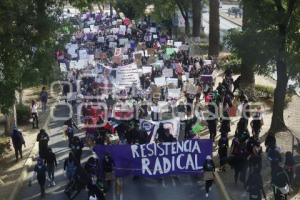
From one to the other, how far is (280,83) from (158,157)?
693 centimetres

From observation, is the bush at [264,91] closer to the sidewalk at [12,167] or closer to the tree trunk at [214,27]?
the tree trunk at [214,27]

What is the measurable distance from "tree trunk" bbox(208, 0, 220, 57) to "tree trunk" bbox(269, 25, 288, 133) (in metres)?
16.8

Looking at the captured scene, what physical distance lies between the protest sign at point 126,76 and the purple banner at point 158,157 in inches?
384

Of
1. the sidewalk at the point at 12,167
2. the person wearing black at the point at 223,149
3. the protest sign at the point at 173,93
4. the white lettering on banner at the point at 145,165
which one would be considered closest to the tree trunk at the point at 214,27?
the protest sign at the point at 173,93

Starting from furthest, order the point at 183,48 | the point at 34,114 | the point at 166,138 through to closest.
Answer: the point at 183,48 → the point at 34,114 → the point at 166,138

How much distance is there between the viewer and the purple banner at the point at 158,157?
1850cm

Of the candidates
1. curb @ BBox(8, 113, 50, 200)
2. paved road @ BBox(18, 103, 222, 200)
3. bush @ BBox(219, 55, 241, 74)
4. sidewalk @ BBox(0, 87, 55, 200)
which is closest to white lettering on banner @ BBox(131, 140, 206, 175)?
paved road @ BBox(18, 103, 222, 200)

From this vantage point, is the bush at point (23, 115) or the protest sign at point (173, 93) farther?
the bush at point (23, 115)

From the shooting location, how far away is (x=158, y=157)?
18594 mm

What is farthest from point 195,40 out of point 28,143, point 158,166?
point 158,166

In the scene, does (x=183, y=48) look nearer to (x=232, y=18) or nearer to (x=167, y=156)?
(x=167, y=156)

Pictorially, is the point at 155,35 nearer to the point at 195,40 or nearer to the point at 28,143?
the point at 195,40

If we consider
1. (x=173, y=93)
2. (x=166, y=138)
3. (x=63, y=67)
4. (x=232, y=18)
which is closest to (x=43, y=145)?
(x=166, y=138)

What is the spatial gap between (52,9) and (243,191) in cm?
924
